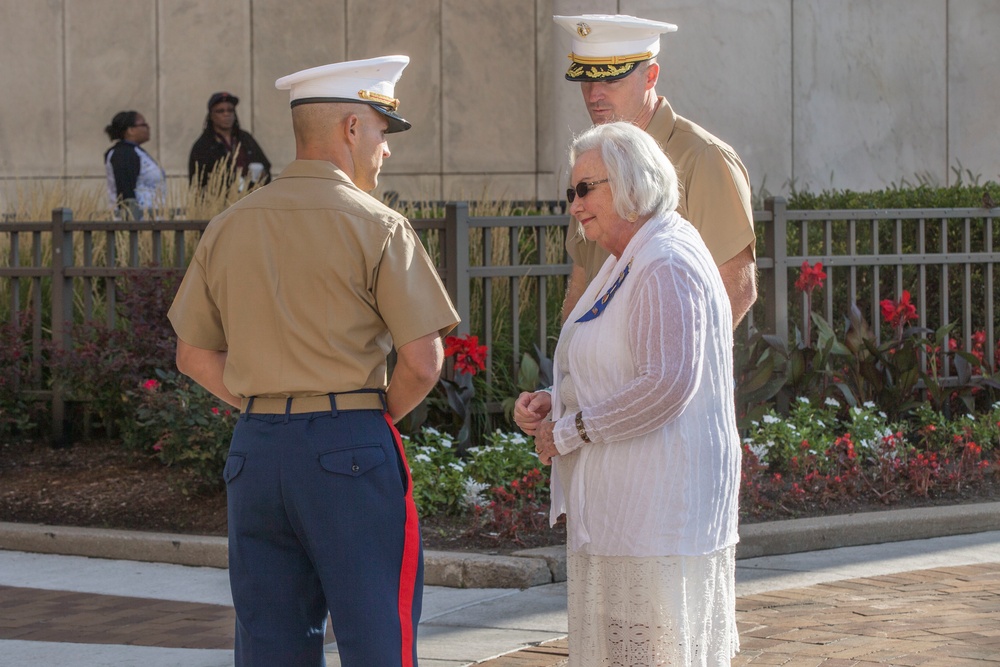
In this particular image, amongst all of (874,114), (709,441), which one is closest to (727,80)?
(874,114)

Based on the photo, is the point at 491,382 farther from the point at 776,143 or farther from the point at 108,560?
the point at 776,143

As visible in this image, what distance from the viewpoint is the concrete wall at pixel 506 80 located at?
12750mm

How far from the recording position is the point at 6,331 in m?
8.45

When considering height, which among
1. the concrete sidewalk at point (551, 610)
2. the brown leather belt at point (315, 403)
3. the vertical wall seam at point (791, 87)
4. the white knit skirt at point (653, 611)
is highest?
the vertical wall seam at point (791, 87)

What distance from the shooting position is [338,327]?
3.19 meters

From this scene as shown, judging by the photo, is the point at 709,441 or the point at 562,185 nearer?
the point at 709,441

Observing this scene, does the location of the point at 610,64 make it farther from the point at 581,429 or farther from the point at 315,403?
the point at 315,403

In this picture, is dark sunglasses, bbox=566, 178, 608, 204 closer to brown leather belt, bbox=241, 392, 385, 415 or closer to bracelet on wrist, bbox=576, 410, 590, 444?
bracelet on wrist, bbox=576, 410, 590, 444

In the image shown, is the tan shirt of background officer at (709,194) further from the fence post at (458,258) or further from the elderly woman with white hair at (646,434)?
the fence post at (458,258)

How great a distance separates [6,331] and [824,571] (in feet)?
16.5

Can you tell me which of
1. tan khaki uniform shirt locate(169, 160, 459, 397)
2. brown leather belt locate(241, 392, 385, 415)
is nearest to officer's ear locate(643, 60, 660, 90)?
tan khaki uniform shirt locate(169, 160, 459, 397)

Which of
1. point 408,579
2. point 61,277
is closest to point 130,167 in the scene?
point 61,277

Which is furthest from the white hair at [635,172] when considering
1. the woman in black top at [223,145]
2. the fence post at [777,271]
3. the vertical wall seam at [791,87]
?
the vertical wall seam at [791,87]

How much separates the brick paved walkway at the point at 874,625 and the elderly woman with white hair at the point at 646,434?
1451 millimetres
